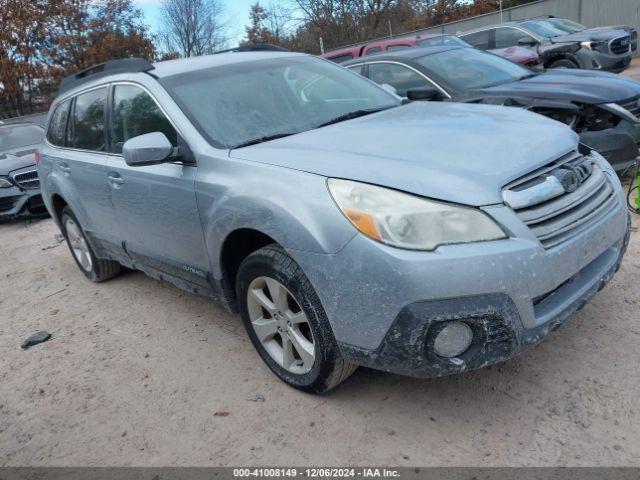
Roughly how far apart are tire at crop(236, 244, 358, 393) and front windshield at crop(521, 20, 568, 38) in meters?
11.6

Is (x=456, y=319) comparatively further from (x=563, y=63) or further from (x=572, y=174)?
(x=563, y=63)

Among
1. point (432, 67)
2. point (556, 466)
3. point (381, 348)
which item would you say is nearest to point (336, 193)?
point (381, 348)

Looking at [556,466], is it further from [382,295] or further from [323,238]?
[323,238]

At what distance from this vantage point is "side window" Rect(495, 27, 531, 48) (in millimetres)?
12073

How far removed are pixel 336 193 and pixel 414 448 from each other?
1.17 meters

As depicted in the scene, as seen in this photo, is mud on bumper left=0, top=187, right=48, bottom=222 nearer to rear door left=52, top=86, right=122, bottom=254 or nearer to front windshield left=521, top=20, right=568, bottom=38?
rear door left=52, top=86, right=122, bottom=254

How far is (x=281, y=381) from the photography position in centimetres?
317

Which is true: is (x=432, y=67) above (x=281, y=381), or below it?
above

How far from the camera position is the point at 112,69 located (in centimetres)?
414

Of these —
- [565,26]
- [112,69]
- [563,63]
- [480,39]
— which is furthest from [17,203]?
[565,26]

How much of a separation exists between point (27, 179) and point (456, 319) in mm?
8249

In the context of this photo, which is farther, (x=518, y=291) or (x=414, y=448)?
(x=414, y=448)

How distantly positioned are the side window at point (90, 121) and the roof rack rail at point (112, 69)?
0.41 ft

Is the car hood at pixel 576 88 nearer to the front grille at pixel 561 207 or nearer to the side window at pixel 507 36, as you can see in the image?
the front grille at pixel 561 207
